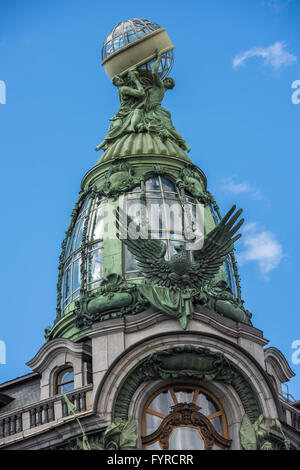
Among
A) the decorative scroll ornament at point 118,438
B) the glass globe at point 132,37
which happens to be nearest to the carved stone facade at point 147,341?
the decorative scroll ornament at point 118,438

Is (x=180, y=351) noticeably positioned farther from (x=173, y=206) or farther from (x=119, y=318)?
(x=173, y=206)

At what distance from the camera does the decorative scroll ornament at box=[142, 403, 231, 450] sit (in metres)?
33.9

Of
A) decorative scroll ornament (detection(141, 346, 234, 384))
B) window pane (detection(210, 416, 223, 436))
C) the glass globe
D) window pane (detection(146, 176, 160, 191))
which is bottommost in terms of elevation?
window pane (detection(210, 416, 223, 436))

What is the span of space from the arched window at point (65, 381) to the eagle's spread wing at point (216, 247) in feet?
17.3

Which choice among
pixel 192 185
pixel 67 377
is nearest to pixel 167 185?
pixel 192 185

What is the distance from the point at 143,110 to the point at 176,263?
9897 mm

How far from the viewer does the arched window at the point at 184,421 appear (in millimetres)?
33844

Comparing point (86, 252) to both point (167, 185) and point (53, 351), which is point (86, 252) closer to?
point (167, 185)

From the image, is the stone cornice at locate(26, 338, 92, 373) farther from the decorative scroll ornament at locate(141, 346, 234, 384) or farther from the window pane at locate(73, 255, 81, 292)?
the window pane at locate(73, 255, 81, 292)

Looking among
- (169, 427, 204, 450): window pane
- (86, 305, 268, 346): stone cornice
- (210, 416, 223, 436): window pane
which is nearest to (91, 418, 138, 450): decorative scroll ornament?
(169, 427, 204, 450): window pane

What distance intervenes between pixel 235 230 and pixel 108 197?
16.7ft

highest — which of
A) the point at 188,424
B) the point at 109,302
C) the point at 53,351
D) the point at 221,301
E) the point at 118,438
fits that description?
the point at 109,302

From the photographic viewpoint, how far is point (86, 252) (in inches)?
1577

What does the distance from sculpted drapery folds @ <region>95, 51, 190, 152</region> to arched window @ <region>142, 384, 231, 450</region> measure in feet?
38.7
